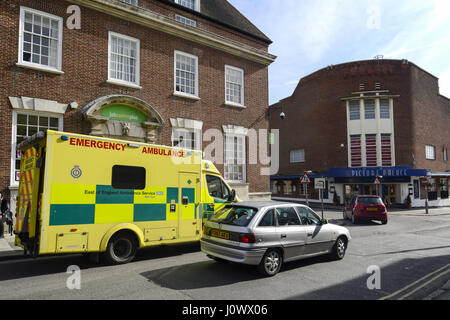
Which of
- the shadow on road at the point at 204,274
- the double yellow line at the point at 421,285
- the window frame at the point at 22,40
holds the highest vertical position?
the window frame at the point at 22,40

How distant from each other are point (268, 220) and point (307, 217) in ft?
4.34

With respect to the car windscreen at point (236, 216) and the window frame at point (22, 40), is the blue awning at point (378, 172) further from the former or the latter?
the window frame at point (22, 40)

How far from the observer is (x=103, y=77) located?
12188mm

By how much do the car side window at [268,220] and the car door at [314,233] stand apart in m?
0.93

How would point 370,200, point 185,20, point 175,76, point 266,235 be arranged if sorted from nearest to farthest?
point 266,235
point 175,76
point 185,20
point 370,200

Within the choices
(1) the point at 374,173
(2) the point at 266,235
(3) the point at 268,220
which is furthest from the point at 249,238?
(1) the point at 374,173

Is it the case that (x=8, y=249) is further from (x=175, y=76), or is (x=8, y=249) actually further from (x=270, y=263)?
(x=175, y=76)

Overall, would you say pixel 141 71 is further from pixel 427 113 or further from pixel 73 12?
pixel 427 113

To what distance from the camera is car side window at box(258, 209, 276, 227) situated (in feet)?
20.4

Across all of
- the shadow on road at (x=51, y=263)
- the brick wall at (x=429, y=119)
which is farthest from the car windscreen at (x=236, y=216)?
the brick wall at (x=429, y=119)

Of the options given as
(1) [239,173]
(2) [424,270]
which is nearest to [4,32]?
(1) [239,173]

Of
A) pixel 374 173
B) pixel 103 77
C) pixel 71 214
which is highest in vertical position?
pixel 103 77

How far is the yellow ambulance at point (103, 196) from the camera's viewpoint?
6.14 metres

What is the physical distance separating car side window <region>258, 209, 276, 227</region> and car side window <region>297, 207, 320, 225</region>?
937 millimetres
